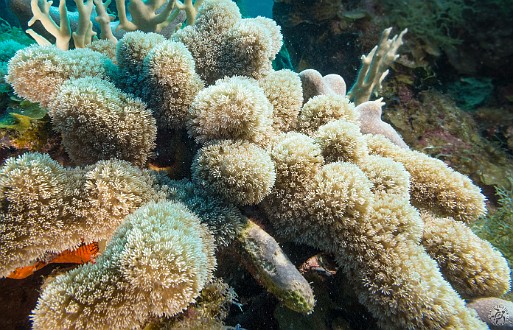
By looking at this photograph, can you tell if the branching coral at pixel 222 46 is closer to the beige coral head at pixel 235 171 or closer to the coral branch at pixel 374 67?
the beige coral head at pixel 235 171

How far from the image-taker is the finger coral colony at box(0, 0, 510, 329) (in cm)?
149

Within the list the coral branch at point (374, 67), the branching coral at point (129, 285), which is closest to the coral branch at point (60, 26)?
the branching coral at point (129, 285)

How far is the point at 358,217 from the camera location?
1.99 meters

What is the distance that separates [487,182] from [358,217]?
4.37 meters

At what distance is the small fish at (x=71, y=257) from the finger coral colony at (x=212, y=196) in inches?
4.2

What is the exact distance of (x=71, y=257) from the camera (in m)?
1.97

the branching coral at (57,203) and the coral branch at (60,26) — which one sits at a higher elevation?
the coral branch at (60,26)

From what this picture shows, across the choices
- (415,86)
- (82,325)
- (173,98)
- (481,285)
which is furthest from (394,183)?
(415,86)

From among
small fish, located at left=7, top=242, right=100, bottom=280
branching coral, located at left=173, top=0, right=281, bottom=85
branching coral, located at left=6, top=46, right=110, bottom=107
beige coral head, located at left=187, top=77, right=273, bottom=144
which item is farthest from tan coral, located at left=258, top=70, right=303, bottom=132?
small fish, located at left=7, top=242, right=100, bottom=280

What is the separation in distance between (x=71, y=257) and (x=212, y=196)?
1013 mm

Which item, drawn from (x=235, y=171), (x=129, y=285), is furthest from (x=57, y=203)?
(x=235, y=171)

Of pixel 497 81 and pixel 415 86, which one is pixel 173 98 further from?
pixel 497 81

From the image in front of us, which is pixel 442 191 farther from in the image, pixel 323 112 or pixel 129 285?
pixel 129 285

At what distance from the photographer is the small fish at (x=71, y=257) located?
1874mm
